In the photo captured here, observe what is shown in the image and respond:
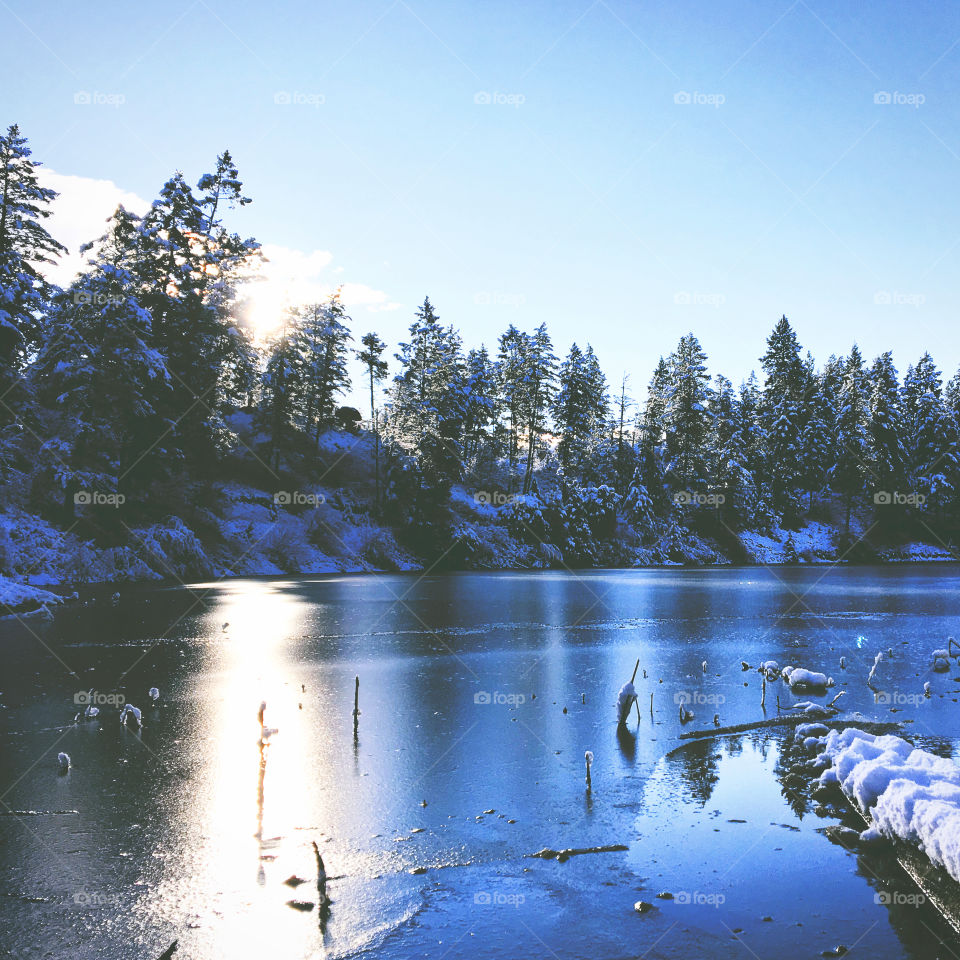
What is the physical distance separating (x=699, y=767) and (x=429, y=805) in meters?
5.39

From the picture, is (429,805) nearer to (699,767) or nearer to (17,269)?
(699,767)

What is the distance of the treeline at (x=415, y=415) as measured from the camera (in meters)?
46.2

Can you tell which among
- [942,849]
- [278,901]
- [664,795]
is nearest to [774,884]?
[942,849]

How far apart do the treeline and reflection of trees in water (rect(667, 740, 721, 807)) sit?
122 ft

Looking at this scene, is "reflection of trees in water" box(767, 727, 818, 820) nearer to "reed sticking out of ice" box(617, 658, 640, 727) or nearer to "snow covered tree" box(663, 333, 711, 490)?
"reed sticking out of ice" box(617, 658, 640, 727)

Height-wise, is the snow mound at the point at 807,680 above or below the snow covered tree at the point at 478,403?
below

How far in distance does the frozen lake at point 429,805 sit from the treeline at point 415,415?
80.8 ft

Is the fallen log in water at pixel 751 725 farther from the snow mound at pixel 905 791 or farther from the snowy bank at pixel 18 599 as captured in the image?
the snowy bank at pixel 18 599

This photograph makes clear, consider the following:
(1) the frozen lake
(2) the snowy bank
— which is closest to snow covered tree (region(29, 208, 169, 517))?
(2) the snowy bank

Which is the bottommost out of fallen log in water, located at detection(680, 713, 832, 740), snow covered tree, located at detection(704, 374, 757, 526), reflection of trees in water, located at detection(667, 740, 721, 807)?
reflection of trees in water, located at detection(667, 740, 721, 807)

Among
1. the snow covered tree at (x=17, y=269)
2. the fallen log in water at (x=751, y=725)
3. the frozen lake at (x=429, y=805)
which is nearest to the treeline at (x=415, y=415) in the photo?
the snow covered tree at (x=17, y=269)

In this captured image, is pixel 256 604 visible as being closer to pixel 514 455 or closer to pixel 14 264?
pixel 14 264

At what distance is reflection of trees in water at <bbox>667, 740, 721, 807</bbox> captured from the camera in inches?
487

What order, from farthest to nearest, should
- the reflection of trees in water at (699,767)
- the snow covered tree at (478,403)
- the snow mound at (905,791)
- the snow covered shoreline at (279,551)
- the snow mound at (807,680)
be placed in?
the snow covered tree at (478,403)
the snow covered shoreline at (279,551)
the snow mound at (807,680)
the reflection of trees in water at (699,767)
the snow mound at (905,791)
